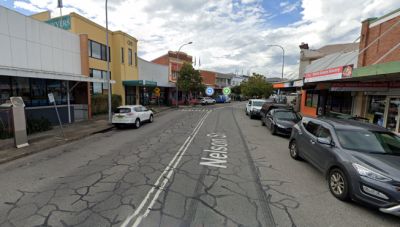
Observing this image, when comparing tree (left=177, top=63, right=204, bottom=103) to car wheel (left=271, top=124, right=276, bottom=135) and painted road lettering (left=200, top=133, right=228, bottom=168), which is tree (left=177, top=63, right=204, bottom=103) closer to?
car wheel (left=271, top=124, right=276, bottom=135)

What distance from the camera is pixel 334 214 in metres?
4.01

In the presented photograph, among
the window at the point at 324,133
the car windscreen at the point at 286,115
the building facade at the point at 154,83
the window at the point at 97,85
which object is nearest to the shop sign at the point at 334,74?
the car windscreen at the point at 286,115

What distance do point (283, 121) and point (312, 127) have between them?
5047 millimetres

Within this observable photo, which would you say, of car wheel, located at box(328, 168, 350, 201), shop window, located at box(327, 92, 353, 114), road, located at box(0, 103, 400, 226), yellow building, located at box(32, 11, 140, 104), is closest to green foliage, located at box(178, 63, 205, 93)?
yellow building, located at box(32, 11, 140, 104)

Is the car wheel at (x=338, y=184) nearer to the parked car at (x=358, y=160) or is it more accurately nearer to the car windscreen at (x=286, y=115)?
the parked car at (x=358, y=160)

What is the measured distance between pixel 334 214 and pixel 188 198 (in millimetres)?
2765

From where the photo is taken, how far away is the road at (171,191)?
381 cm

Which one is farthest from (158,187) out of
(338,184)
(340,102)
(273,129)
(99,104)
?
(99,104)

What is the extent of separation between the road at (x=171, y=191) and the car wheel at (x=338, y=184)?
0.48 ft

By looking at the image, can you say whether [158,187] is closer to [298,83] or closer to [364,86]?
[364,86]

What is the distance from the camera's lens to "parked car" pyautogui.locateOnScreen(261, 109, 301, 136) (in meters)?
11.2

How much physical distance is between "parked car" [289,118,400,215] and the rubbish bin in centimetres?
1072

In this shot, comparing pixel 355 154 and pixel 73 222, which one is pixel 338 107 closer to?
pixel 355 154

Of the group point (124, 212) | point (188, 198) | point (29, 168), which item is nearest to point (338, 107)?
point (188, 198)
